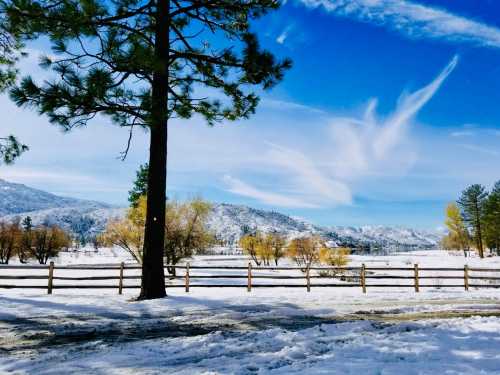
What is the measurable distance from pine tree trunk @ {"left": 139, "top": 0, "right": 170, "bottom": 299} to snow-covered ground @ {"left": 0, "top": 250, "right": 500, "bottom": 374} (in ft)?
3.18

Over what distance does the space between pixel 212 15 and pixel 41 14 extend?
4820 mm

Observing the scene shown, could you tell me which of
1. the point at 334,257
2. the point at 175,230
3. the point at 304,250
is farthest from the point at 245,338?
the point at 304,250

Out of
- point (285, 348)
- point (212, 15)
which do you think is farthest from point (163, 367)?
point (212, 15)

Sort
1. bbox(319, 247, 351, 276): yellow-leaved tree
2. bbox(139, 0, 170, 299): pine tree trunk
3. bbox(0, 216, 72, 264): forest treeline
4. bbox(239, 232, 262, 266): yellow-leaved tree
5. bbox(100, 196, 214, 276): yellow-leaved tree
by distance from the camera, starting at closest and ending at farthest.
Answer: bbox(139, 0, 170, 299): pine tree trunk, bbox(100, 196, 214, 276): yellow-leaved tree, bbox(319, 247, 351, 276): yellow-leaved tree, bbox(0, 216, 72, 264): forest treeline, bbox(239, 232, 262, 266): yellow-leaved tree

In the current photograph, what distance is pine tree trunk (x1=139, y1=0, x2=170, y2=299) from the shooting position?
1098cm

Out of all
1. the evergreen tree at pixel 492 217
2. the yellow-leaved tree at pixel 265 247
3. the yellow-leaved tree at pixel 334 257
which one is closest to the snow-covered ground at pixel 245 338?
the yellow-leaved tree at pixel 334 257

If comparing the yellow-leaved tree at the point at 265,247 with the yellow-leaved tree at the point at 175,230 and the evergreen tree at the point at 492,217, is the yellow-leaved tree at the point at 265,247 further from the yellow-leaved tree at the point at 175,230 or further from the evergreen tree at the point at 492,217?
the yellow-leaved tree at the point at 175,230

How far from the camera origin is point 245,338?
6117mm

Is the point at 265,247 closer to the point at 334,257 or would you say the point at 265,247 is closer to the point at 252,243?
the point at 252,243

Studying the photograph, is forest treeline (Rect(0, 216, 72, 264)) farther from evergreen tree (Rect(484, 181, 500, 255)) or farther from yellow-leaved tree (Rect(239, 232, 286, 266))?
evergreen tree (Rect(484, 181, 500, 255))

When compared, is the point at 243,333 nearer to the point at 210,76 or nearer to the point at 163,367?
the point at 163,367

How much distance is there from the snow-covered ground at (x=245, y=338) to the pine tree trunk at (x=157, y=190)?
0.97m

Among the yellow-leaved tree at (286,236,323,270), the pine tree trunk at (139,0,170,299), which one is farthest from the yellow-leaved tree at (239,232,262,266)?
the pine tree trunk at (139,0,170,299)

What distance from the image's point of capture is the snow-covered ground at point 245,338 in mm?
4672
